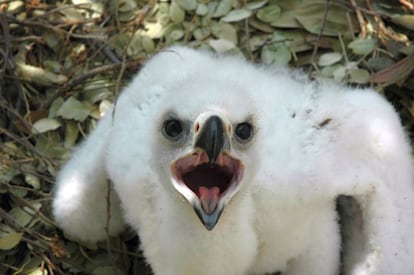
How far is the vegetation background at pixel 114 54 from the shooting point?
10.4 ft

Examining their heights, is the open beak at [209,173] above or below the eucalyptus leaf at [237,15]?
above

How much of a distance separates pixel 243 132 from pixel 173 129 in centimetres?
19

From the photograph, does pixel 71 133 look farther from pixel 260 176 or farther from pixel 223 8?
pixel 260 176

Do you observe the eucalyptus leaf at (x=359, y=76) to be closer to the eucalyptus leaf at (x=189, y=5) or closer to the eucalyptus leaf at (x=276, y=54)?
the eucalyptus leaf at (x=276, y=54)

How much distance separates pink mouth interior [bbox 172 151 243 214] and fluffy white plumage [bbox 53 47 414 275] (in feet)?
0.19

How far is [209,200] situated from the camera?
2139mm

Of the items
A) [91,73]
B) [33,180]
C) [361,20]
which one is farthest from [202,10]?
[33,180]

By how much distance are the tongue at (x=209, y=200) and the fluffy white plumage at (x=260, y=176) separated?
0.11 m

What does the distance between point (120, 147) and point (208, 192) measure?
0.62 meters

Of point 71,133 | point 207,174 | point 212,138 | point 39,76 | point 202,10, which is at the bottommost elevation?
point 71,133

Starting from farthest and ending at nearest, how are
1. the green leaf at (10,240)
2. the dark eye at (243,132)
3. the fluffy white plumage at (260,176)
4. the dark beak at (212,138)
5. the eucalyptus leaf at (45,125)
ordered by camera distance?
the eucalyptus leaf at (45,125) → the green leaf at (10,240) → the fluffy white plumage at (260,176) → the dark eye at (243,132) → the dark beak at (212,138)

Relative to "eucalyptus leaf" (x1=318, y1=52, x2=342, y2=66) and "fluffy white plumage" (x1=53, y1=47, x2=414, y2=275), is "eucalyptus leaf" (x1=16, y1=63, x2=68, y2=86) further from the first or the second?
"eucalyptus leaf" (x1=318, y1=52, x2=342, y2=66)

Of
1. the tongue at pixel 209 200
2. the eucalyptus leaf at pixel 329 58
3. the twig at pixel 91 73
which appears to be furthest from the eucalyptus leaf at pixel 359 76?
the tongue at pixel 209 200

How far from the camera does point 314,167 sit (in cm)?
261
